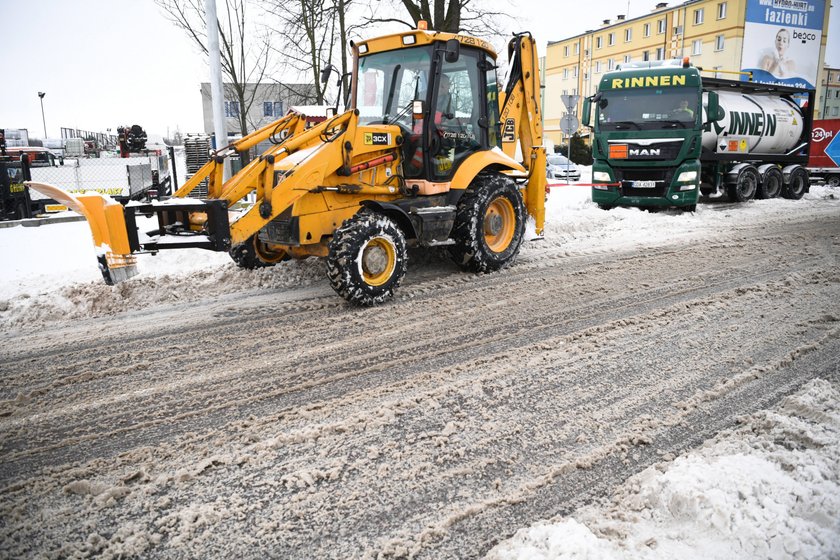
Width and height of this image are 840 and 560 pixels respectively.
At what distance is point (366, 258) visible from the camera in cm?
567

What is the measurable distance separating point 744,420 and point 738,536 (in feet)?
3.82

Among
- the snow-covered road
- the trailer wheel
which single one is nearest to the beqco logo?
the snow-covered road

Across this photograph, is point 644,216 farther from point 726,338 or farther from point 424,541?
point 424,541

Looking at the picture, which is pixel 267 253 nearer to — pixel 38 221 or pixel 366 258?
pixel 366 258

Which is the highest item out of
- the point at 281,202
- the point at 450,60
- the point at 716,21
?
the point at 716,21

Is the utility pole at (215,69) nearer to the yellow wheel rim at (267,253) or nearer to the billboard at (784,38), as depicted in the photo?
the yellow wheel rim at (267,253)

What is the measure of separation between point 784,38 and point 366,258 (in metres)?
46.8

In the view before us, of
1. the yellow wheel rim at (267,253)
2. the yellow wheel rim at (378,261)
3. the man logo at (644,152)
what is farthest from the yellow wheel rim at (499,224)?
the man logo at (644,152)

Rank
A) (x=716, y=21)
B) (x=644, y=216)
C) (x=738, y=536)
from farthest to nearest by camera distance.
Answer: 1. (x=716, y=21)
2. (x=644, y=216)
3. (x=738, y=536)

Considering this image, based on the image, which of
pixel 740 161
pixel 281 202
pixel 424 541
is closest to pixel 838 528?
pixel 424 541

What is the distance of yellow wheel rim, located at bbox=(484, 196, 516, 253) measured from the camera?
24.2ft

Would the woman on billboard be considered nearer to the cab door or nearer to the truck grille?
the truck grille

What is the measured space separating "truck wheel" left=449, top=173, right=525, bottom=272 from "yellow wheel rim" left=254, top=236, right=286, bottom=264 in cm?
214

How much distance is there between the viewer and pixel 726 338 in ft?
15.6
